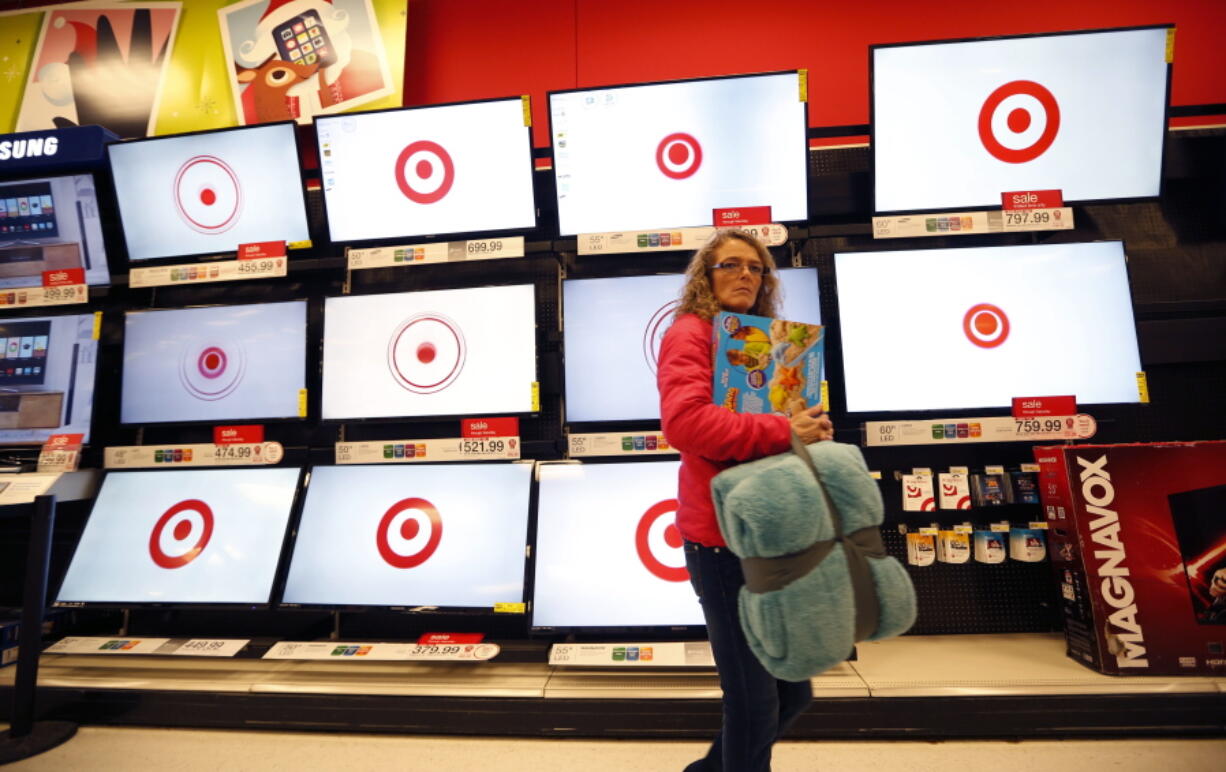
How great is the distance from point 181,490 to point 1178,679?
124 inches

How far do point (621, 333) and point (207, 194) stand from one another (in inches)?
64.6

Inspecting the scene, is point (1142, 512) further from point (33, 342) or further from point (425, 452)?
point (33, 342)

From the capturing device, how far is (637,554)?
175 cm

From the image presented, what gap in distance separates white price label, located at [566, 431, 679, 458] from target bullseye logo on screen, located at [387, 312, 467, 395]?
Result: 0.52 metres

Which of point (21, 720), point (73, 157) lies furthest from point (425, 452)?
point (73, 157)

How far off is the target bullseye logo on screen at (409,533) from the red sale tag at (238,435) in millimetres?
565

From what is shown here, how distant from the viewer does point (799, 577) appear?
875 millimetres

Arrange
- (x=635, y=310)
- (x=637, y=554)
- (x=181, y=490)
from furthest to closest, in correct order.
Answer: (x=181, y=490)
(x=635, y=310)
(x=637, y=554)

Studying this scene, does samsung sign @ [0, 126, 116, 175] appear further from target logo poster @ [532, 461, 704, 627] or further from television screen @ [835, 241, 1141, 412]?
television screen @ [835, 241, 1141, 412]

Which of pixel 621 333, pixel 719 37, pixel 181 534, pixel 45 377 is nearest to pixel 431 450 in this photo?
pixel 621 333

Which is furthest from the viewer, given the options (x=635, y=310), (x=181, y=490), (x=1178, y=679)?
(x=181, y=490)

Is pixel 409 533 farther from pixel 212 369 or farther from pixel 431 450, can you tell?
pixel 212 369

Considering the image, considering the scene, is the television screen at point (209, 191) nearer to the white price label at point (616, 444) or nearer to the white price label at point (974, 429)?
the white price label at point (616, 444)

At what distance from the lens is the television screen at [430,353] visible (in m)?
1.89
